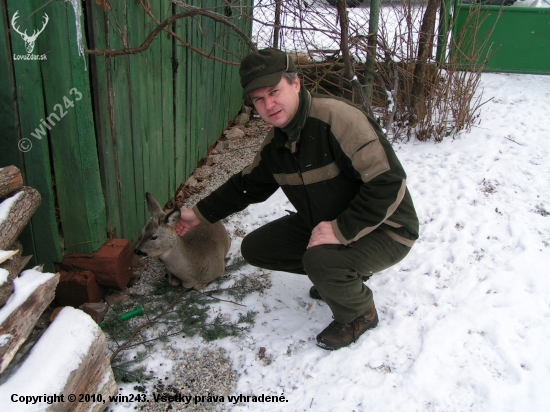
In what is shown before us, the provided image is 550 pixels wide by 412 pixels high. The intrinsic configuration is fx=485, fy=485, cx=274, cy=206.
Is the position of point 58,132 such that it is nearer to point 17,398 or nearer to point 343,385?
point 17,398

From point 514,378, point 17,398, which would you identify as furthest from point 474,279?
point 17,398

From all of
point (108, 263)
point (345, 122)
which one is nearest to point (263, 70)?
point (345, 122)

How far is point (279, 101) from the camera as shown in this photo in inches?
113

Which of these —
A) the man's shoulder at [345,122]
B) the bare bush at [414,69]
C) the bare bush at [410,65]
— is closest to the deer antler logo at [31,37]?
the man's shoulder at [345,122]

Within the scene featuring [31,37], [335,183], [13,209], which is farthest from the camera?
[335,183]

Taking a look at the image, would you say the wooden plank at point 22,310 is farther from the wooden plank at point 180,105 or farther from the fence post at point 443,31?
the fence post at point 443,31

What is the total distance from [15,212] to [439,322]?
275cm

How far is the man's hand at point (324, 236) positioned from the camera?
2.98m

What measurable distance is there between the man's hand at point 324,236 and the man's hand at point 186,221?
3.63ft

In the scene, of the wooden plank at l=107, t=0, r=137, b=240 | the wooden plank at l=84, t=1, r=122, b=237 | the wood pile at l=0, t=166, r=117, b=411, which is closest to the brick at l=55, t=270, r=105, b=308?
the wooden plank at l=84, t=1, r=122, b=237

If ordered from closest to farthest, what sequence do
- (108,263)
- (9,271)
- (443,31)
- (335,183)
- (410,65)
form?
(9,271)
(335,183)
(108,263)
(410,65)
(443,31)

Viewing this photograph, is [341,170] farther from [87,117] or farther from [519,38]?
[519,38]

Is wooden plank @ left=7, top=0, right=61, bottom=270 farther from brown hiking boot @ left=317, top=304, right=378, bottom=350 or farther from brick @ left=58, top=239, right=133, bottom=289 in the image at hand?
brown hiking boot @ left=317, top=304, right=378, bottom=350

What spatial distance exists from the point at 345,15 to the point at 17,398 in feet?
13.7
